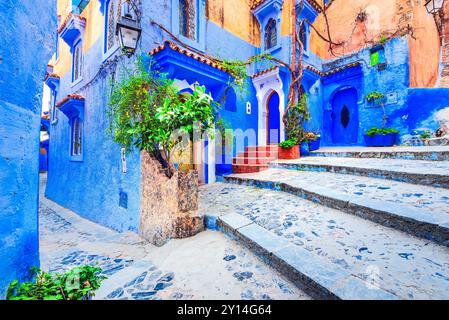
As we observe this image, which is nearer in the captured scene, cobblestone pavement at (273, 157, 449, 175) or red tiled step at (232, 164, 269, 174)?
cobblestone pavement at (273, 157, 449, 175)

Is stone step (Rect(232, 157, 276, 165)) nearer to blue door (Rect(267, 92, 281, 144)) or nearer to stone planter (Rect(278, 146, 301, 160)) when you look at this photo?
stone planter (Rect(278, 146, 301, 160))

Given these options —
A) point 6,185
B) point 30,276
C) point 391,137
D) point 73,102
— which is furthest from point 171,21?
point 391,137

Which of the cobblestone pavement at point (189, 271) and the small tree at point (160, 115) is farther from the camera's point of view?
the small tree at point (160, 115)

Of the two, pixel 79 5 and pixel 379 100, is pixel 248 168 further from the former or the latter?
pixel 79 5

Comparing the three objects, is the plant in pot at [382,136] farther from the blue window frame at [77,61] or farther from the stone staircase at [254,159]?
the blue window frame at [77,61]

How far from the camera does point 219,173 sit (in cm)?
752

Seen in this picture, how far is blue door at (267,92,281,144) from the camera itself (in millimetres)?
9383

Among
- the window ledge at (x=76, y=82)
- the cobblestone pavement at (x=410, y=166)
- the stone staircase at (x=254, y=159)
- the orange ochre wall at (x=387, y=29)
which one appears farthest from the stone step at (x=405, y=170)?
the window ledge at (x=76, y=82)

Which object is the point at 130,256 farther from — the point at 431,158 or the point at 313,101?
the point at 313,101

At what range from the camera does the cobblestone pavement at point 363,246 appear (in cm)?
169

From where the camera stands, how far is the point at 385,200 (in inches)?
121

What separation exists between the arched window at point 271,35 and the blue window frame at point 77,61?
802 cm

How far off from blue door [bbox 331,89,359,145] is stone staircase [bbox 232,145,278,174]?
583 cm

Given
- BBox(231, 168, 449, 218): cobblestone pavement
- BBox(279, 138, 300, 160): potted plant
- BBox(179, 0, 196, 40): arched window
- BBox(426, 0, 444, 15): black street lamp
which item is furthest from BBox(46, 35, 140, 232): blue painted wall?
BBox(426, 0, 444, 15): black street lamp
